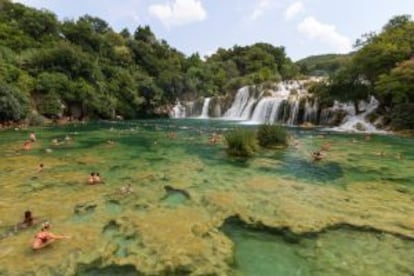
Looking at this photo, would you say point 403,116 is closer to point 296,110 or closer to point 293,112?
point 296,110

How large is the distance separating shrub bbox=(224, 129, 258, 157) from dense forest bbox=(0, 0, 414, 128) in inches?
747

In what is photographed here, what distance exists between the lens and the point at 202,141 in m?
28.2

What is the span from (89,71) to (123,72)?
31.4 ft

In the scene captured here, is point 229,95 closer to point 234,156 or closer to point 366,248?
point 234,156

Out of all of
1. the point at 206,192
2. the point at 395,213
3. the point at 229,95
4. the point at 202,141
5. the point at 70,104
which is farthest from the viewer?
the point at 229,95

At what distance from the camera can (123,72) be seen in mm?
61781

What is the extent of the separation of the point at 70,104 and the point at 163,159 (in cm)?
3312

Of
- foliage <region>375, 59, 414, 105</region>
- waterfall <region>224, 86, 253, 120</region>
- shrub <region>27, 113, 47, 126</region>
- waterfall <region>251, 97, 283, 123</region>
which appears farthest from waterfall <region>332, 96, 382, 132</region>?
shrub <region>27, 113, 47, 126</region>

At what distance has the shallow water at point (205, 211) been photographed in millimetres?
7852

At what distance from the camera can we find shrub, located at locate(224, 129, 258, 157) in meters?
21.0

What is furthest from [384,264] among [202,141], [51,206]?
[202,141]

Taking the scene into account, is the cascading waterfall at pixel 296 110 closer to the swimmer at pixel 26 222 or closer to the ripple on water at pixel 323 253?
the ripple on water at pixel 323 253

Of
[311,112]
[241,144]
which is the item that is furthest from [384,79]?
[241,144]

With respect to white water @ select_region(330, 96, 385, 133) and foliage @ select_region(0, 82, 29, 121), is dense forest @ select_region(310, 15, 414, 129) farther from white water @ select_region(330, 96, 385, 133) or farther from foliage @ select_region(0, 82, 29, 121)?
foliage @ select_region(0, 82, 29, 121)
